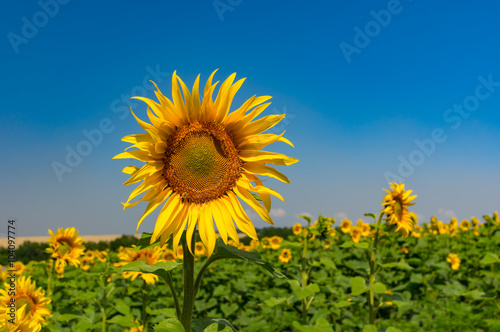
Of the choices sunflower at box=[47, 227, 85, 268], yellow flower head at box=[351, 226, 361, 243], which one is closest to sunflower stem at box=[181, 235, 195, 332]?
sunflower at box=[47, 227, 85, 268]

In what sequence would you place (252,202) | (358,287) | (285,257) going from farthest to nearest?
(285,257), (358,287), (252,202)

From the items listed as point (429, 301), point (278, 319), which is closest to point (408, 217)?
point (278, 319)

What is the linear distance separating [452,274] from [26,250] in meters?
12.7

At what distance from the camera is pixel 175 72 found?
201 cm

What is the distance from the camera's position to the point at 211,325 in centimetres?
210

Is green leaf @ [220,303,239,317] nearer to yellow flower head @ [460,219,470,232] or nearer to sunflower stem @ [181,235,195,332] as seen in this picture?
sunflower stem @ [181,235,195,332]

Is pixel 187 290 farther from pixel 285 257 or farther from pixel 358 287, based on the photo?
pixel 285 257

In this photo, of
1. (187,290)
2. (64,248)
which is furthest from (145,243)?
(64,248)

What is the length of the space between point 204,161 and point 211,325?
2.89 feet

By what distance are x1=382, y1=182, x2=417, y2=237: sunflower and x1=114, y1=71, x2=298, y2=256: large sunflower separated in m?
3.05

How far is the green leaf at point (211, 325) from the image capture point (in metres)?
2.08

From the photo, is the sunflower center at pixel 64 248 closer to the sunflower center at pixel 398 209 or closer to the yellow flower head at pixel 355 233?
the sunflower center at pixel 398 209

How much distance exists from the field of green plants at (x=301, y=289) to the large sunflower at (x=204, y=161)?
0.69ft

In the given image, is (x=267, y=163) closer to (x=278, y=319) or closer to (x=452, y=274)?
(x=278, y=319)
